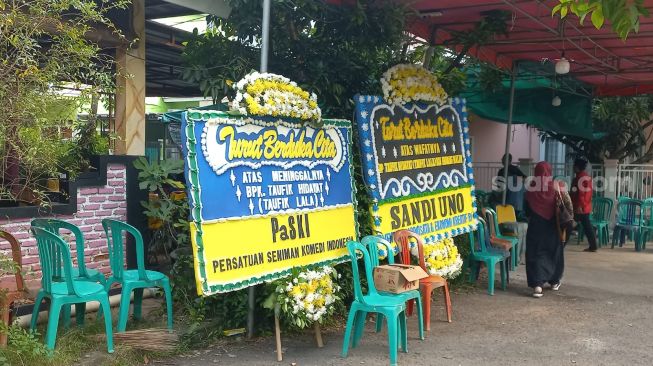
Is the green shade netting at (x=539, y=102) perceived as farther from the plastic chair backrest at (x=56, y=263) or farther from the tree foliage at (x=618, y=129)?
the plastic chair backrest at (x=56, y=263)

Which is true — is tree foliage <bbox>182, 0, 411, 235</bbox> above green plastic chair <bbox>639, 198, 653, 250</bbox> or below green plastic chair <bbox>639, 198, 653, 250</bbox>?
above

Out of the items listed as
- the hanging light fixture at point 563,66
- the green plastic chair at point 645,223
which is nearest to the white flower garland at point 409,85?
the hanging light fixture at point 563,66

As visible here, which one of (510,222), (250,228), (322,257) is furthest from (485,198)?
(250,228)

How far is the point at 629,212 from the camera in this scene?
1070 cm

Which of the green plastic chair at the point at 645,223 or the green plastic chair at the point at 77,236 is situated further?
the green plastic chair at the point at 645,223

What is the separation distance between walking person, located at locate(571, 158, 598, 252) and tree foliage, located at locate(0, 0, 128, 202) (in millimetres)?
8334

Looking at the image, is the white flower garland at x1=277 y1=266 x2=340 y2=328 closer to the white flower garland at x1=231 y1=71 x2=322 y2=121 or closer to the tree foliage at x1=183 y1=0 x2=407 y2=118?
the white flower garland at x1=231 y1=71 x2=322 y2=121

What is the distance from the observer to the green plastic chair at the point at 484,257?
6809 mm

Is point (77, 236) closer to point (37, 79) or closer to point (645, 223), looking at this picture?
point (37, 79)

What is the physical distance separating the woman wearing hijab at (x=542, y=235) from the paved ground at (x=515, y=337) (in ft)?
0.75

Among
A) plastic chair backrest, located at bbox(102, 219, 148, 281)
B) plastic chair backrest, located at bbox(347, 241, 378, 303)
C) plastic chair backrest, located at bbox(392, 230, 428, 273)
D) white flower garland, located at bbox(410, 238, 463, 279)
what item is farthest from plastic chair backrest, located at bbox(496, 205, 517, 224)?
plastic chair backrest, located at bbox(102, 219, 148, 281)

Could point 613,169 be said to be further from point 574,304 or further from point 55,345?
point 55,345

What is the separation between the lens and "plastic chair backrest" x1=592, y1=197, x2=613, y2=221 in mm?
11336

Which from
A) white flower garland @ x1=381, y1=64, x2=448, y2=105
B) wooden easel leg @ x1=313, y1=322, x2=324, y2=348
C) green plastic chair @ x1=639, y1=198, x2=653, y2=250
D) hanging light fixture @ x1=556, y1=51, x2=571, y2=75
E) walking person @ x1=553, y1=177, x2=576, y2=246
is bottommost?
wooden easel leg @ x1=313, y1=322, x2=324, y2=348
